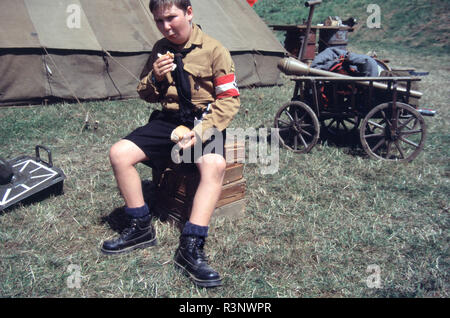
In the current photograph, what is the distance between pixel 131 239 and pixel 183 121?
3.10 feet

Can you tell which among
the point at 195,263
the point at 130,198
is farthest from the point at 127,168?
the point at 195,263

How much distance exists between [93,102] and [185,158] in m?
4.44

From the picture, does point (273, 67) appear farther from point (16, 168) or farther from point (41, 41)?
point (16, 168)

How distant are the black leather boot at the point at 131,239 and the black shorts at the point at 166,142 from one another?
469mm

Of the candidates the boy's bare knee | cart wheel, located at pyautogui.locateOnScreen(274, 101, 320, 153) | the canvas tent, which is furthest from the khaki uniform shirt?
the canvas tent

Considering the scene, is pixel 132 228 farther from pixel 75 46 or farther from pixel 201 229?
pixel 75 46

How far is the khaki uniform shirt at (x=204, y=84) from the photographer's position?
2656 millimetres

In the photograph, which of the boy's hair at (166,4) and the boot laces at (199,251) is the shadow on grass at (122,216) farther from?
the boy's hair at (166,4)

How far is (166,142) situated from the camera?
2.76 m

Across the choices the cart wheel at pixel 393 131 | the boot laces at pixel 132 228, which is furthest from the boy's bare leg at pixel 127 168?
the cart wheel at pixel 393 131

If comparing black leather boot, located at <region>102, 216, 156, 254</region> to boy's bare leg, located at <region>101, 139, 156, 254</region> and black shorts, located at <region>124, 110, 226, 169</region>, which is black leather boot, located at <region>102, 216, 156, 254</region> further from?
black shorts, located at <region>124, 110, 226, 169</region>

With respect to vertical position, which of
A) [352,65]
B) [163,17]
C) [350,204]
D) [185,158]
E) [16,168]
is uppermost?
[163,17]

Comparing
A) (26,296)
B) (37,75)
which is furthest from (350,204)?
(37,75)

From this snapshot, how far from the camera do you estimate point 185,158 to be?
276 cm
